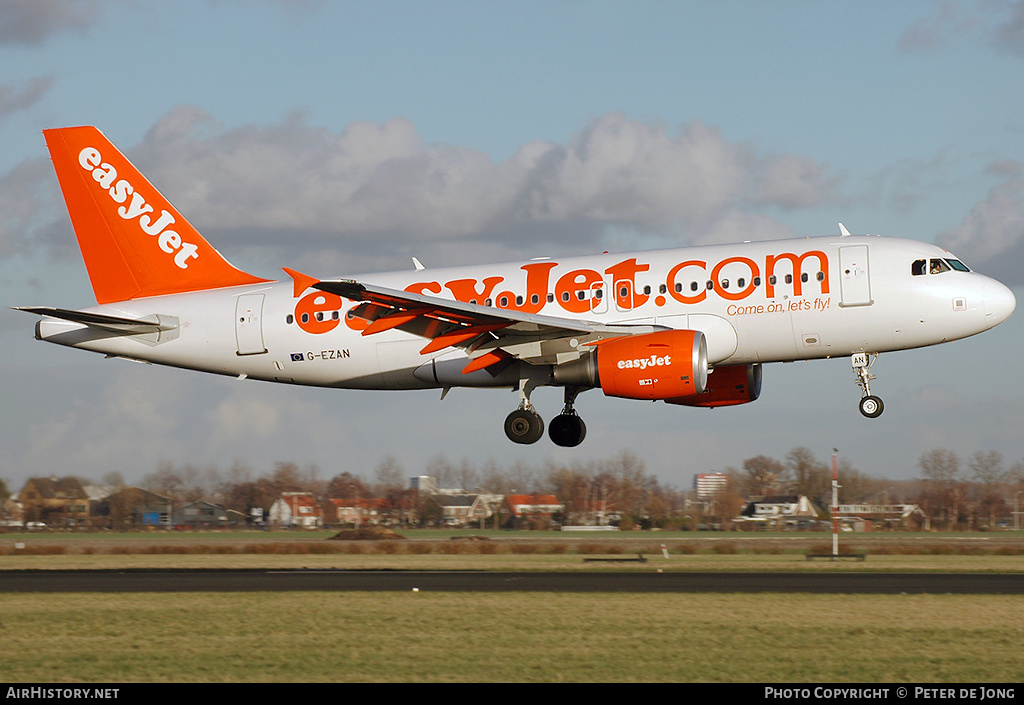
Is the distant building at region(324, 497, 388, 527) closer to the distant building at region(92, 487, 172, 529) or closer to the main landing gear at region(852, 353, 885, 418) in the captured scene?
the distant building at region(92, 487, 172, 529)

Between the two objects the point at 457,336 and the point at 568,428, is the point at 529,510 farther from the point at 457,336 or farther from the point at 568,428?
the point at 457,336

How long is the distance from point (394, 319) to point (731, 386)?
10.3 metres

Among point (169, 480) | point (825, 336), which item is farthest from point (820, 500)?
point (825, 336)

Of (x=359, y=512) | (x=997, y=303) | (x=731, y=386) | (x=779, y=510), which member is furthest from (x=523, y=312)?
(x=779, y=510)

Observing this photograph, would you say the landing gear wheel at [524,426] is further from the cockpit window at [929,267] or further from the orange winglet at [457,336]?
the cockpit window at [929,267]

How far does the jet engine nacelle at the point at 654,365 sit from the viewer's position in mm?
28641

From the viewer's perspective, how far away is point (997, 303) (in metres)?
29.0

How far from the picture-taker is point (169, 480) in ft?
219

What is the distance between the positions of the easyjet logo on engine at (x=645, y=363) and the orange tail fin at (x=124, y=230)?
12.8m

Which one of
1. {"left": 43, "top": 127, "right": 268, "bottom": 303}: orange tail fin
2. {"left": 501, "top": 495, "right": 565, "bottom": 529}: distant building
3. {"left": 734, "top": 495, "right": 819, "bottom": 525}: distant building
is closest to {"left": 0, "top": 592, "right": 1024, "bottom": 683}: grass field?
{"left": 43, "top": 127, "right": 268, "bottom": 303}: orange tail fin

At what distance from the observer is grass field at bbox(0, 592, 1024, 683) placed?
15.0m

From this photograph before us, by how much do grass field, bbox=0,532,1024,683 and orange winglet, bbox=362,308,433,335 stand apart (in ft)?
27.5

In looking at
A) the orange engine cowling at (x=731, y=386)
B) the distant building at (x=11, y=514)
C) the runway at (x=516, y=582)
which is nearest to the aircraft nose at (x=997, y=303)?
the runway at (x=516, y=582)
